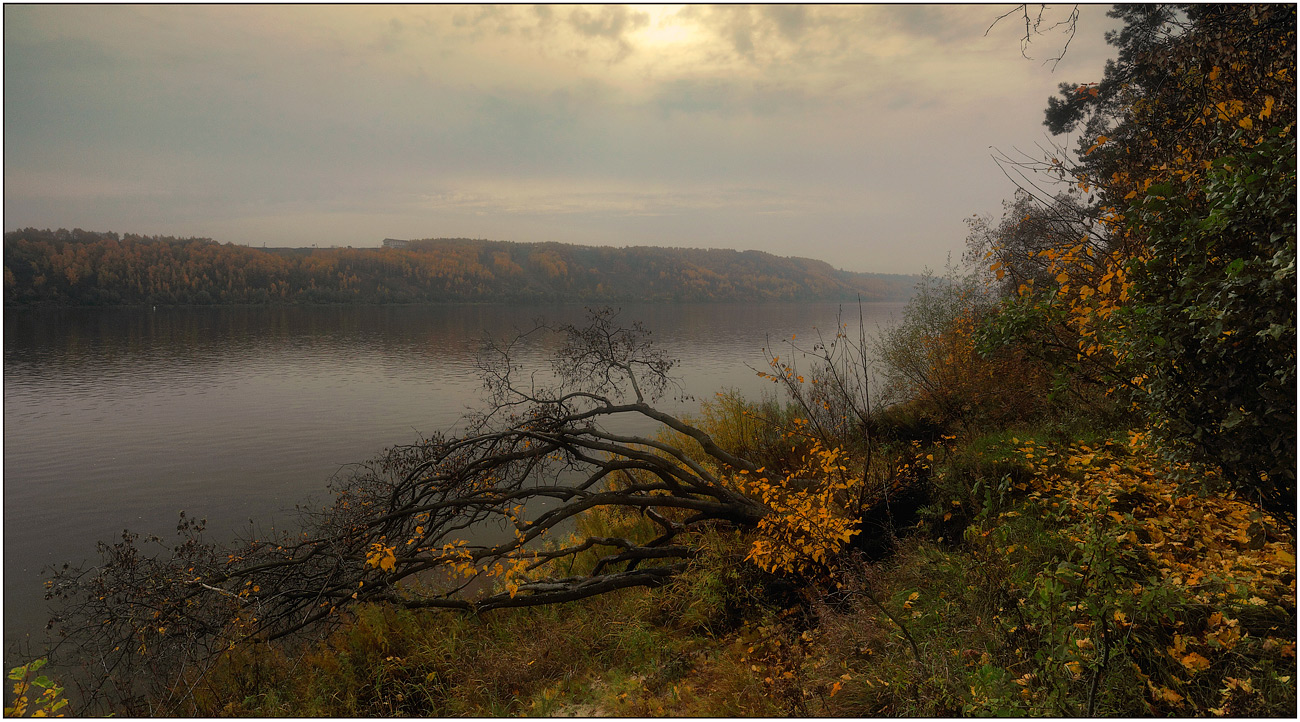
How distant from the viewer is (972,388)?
14.5 meters

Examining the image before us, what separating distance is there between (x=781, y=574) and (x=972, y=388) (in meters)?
8.16

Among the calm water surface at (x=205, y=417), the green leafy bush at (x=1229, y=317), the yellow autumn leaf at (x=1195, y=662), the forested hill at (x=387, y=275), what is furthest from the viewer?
the forested hill at (x=387, y=275)

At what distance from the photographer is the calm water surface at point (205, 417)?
56.1 feet

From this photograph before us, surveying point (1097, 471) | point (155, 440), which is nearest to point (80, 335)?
point (155, 440)

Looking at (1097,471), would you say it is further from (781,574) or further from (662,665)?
(662,665)

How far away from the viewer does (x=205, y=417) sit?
94.1ft

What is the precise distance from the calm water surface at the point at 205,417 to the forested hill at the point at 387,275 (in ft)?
122

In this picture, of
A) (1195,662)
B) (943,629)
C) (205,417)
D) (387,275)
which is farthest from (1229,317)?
(387,275)

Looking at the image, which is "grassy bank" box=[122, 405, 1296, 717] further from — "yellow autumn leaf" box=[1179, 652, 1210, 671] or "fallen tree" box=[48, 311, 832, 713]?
"fallen tree" box=[48, 311, 832, 713]

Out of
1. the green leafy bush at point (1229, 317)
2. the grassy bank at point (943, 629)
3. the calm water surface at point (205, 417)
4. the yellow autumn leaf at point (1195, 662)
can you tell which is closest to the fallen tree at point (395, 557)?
the grassy bank at point (943, 629)

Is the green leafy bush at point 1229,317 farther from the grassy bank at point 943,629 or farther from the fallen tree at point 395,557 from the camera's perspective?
the fallen tree at point 395,557

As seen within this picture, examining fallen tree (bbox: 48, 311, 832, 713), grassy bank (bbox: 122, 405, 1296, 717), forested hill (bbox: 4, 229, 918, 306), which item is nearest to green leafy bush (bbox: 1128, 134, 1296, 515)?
grassy bank (bbox: 122, 405, 1296, 717)

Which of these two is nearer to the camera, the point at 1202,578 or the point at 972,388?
the point at 1202,578

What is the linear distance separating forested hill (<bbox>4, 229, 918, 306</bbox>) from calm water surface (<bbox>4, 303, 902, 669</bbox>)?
37.2 meters
